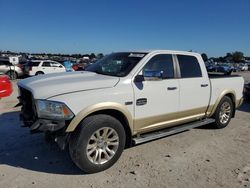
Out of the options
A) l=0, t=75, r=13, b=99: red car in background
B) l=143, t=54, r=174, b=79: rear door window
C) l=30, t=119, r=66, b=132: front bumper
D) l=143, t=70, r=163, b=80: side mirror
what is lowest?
l=30, t=119, r=66, b=132: front bumper

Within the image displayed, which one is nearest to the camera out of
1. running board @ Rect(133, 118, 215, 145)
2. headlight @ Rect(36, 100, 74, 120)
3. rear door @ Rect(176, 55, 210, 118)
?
headlight @ Rect(36, 100, 74, 120)

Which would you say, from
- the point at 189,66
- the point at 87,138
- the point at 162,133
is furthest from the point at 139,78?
the point at 189,66

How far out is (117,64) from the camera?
4645 millimetres

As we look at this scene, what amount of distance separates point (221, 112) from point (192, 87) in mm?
1566

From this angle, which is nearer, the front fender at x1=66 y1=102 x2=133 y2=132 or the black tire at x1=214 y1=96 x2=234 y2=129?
the front fender at x1=66 y1=102 x2=133 y2=132

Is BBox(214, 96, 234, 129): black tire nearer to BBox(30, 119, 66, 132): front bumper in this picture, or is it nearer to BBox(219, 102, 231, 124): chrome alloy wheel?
BBox(219, 102, 231, 124): chrome alloy wheel

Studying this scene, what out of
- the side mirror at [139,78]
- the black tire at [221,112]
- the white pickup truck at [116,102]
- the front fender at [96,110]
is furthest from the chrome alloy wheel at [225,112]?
the front fender at [96,110]

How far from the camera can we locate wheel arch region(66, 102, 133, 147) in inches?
139

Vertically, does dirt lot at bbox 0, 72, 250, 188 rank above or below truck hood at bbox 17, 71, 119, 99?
below

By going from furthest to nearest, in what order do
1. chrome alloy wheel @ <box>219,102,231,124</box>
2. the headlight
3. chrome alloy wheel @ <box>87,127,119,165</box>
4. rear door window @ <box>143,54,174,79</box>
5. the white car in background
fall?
the white car in background
chrome alloy wheel @ <box>219,102,231,124</box>
rear door window @ <box>143,54,174,79</box>
chrome alloy wheel @ <box>87,127,119,165</box>
the headlight

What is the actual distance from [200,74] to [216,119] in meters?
1.31

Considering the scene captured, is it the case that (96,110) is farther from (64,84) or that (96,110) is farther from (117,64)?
(117,64)

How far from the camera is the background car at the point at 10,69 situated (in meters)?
19.1

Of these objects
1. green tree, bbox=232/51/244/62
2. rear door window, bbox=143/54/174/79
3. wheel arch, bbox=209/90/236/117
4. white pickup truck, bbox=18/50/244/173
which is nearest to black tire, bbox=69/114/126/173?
white pickup truck, bbox=18/50/244/173
